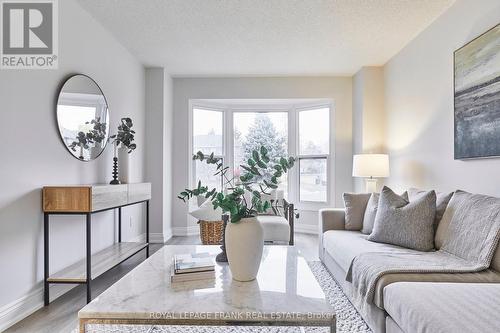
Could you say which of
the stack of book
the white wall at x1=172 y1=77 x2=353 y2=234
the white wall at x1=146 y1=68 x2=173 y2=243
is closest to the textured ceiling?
the white wall at x1=146 y1=68 x2=173 y2=243

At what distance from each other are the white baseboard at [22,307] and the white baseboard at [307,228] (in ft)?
12.0

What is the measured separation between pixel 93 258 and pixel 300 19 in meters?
3.03

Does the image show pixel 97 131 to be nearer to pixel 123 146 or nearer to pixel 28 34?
pixel 123 146

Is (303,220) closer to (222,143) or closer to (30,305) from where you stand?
(222,143)

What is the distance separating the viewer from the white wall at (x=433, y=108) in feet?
8.02

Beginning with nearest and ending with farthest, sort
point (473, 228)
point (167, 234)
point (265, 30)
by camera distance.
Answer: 1. point (473, 228)
2. point (265, 30)
3. point (167, 234)

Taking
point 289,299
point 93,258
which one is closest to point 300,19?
point 289,299

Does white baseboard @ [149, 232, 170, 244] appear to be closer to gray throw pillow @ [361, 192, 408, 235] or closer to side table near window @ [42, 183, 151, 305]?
side table near window @ [42, 183, 151, 305]

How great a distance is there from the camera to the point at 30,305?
2.23 metres

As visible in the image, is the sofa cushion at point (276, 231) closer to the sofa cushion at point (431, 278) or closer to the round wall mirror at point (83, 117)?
the sofa cushion at point (431, 278)

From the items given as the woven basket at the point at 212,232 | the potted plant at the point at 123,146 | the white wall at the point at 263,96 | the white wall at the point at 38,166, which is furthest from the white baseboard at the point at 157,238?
the potted plant at the point at 123,146

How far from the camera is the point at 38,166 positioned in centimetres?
234

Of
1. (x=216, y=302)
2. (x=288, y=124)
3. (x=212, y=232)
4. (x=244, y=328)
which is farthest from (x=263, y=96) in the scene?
(x=216, y=302)

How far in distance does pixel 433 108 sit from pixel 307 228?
281cm
